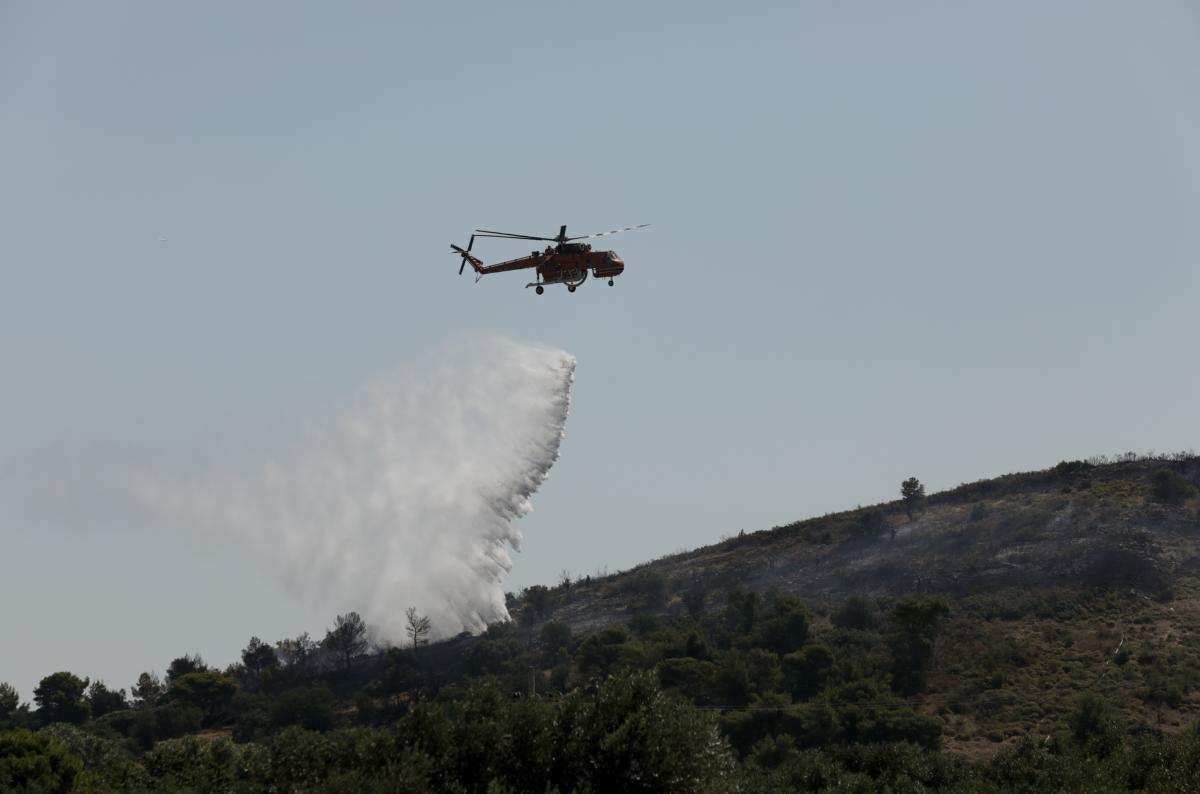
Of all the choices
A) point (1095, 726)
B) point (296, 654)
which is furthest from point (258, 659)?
point (1095, 726)

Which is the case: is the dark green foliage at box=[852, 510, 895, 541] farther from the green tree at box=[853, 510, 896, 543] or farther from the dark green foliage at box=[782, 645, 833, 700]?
the dark green foliage at box=[782, 645, 833, 700]

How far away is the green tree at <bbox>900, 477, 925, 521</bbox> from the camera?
18525cm

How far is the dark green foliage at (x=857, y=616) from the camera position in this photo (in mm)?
140500

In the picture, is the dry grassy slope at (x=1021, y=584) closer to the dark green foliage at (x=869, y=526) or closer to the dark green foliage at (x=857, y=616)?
the dark green foliage at (x=869, y=526)

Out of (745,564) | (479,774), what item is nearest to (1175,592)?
(745,564)

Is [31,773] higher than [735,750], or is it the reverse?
[31,773]

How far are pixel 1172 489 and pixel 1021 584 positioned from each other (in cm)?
2649

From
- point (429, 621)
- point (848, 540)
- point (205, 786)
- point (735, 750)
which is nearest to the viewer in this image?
point (205, 786)

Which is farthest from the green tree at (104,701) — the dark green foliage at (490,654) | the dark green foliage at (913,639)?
the dark green foliage at (913,639)

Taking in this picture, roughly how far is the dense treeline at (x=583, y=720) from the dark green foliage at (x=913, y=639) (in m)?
0.20

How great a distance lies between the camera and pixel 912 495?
188m

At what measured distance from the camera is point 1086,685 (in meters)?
110

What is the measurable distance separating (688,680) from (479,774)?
69.2 meters

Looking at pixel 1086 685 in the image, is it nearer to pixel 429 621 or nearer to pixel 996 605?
pixel 996 605
